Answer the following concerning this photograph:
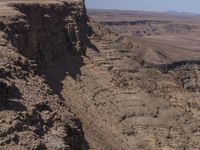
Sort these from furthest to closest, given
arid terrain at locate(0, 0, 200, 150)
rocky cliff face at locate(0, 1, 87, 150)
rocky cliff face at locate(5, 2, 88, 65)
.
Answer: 1. rocky cliff face at locate(5, 2, 88, 65)
2. arid terrain at locate(0, 0, 200, 150)
3. rocky cliff face at locate(0, 1, 87, 150)

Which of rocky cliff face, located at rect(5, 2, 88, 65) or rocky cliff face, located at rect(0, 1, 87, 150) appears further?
rocky cliff face, located at rect(5, 2, 88, 65)

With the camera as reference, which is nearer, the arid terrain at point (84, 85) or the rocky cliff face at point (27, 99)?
the rocky cliff face at point (27, 99)

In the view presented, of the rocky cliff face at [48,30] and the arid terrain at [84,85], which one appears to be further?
the rocky cliff face at [48,30]

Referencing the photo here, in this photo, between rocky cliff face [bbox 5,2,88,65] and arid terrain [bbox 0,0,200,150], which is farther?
rocky cliff face [bbox 5,2,88,65]

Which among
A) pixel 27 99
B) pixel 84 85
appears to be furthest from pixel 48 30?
pixel 27 99

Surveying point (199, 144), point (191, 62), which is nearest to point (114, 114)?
point (199, 144)

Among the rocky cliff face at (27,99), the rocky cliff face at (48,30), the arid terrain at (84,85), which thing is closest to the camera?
the rocky cliff face at (27,99)

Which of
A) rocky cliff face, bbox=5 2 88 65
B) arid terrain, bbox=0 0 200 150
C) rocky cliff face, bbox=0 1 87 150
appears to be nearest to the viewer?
rocky cliff face, bbox=0 1 87 150

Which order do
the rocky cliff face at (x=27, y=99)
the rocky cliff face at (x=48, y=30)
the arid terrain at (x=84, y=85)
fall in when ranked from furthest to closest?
1. the rocky cliff face at (x=48, y=30)
2. the arid terrain at (x=84, y=85)
3. the rocky cliff face at (x=27, y=99)

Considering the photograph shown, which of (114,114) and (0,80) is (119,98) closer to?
(114,114)
